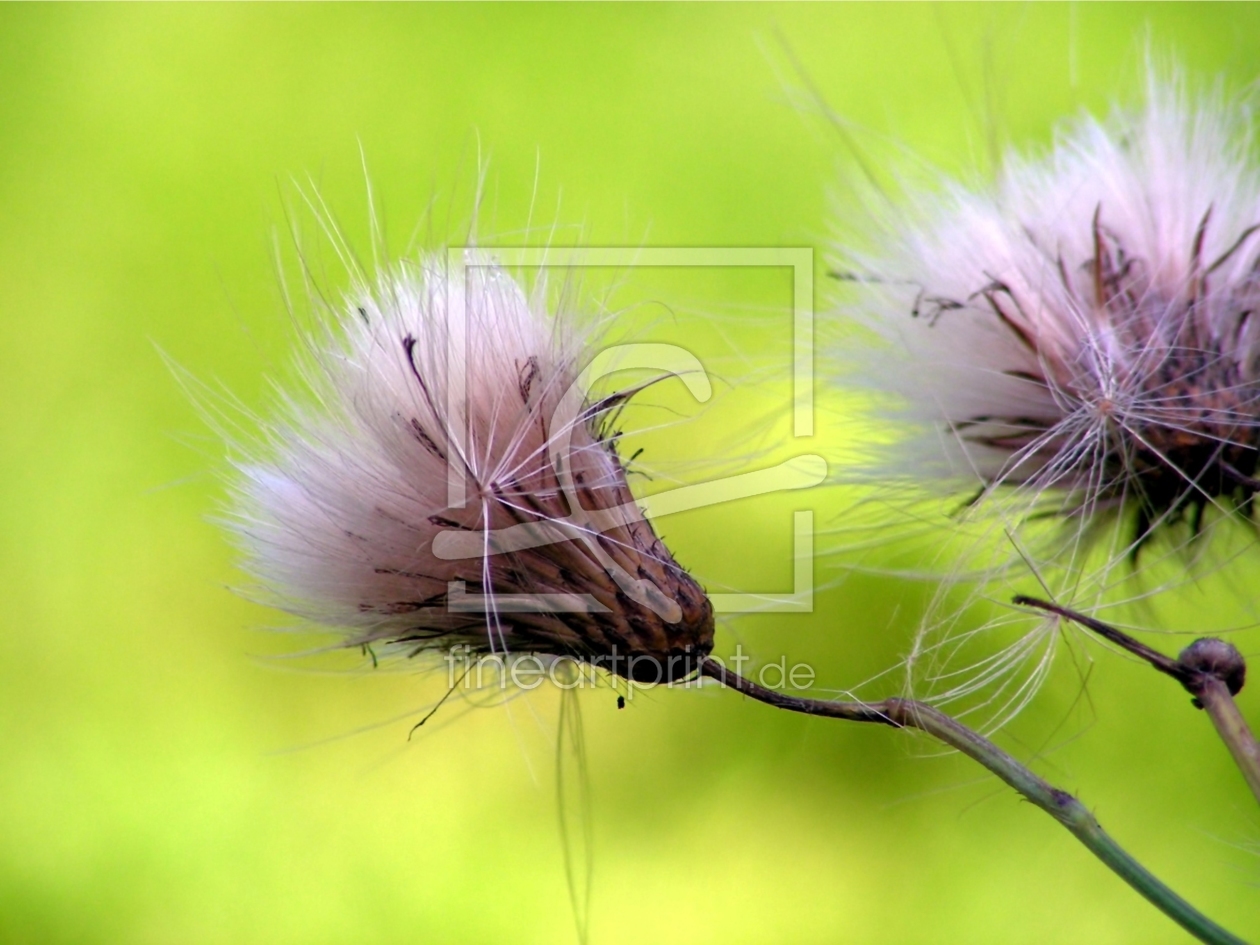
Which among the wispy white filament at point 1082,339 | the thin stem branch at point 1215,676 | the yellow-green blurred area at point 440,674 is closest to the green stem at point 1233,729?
the thin stem branch at point 1215,676

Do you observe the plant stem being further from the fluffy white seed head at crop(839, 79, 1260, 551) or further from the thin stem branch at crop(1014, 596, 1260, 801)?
the fluffy white seed head at crop(839, 79, 1260, 551)

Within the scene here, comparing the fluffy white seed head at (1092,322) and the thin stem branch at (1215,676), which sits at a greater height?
the fluffy white seed head at (1092,322)

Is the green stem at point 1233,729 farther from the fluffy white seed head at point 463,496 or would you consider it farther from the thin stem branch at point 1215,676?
the fluffy white seed head at point 463,496

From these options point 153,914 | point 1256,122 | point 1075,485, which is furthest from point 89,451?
point 1256,122

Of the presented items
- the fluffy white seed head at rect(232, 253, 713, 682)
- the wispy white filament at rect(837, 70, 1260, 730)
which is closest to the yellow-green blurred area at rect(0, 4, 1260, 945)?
the wispy white filament at rect(837, 70, 1260, 730)

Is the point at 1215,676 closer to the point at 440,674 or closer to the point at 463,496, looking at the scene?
the point at 463,496

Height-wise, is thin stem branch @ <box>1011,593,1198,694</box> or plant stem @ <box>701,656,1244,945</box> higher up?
thin stem branch @ <box>1011,593,1198,694</box>

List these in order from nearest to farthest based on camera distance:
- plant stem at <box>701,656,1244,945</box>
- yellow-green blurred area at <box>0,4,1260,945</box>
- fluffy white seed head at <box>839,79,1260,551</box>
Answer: plant stem at <box>701,656,1244,945</box>
fluffy white seed head at <box>839,79,1260,551</box>
yellow-green blurred area at <box>0,4,1260,945</box>

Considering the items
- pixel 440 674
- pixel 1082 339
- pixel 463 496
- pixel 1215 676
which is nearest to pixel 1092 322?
pixel 1082 339
